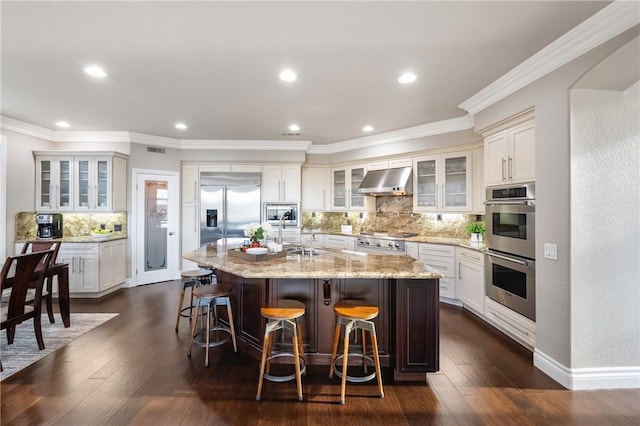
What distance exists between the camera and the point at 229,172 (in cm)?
636

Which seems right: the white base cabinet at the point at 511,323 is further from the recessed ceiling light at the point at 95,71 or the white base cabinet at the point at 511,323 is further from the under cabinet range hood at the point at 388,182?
the recessed ceiling light at the point at 95,71

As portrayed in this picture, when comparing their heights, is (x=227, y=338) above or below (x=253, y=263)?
below

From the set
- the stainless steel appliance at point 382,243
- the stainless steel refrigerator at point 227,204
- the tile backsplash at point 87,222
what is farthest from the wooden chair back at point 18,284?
the stainless steel appliance at point 382,243

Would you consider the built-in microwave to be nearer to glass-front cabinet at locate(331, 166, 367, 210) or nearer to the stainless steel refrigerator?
the stainless steel refrigerator

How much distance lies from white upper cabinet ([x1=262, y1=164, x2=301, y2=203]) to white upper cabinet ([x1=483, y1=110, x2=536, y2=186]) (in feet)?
12.0

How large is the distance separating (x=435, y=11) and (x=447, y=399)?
2835 mm

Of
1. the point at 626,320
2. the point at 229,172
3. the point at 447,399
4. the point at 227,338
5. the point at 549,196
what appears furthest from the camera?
the point at 229,172

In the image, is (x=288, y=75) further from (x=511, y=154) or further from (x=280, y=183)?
(x=280, y=183)

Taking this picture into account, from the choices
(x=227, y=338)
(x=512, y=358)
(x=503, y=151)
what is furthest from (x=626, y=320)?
(x=227, y=338)

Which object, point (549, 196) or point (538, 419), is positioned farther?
point (549, 196)

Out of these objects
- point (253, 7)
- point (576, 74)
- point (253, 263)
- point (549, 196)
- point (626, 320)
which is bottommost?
point (626, 320)

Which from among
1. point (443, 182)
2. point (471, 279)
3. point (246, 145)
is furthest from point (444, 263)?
point (246, 145)

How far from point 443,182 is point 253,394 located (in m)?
4.10

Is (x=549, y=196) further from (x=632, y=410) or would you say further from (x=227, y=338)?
(x=227, y=338)
